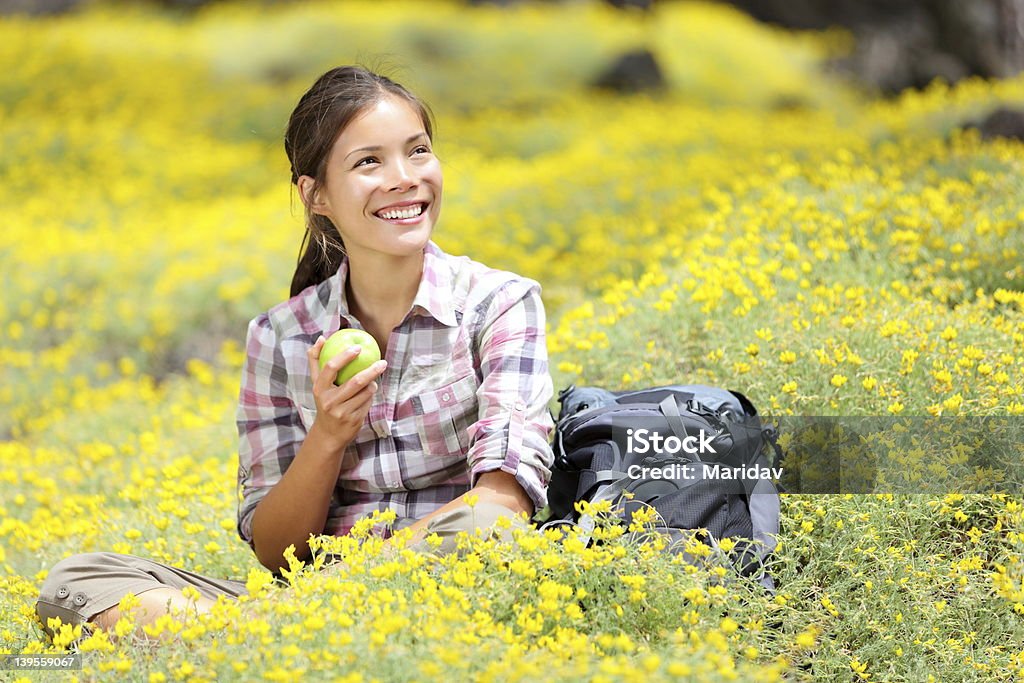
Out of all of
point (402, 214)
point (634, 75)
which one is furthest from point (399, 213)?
point (634, 75)

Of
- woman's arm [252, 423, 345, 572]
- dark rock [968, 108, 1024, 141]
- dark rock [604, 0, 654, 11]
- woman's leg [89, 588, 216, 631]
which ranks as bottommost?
woman's leg [89, 588, 216, 631]

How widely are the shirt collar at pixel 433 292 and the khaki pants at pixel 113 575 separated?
57 centimetres

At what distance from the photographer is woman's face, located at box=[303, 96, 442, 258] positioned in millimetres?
2984

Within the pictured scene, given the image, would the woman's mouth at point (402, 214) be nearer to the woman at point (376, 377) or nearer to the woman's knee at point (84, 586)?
the woman at point (376, 377)

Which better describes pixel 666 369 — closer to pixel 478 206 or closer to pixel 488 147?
pixel 478 206

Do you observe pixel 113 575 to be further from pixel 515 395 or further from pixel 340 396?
pixel 515 395

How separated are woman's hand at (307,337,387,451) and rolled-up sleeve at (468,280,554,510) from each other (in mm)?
293

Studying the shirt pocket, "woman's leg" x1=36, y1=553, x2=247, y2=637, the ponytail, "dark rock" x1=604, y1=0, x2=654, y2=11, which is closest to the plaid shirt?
the shirt pocket

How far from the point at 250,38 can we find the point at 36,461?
1041 centimetres

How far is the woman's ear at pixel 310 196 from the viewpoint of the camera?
3125mm

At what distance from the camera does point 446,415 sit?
9.91 feet

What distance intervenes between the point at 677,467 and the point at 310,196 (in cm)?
126

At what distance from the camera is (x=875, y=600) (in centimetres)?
291

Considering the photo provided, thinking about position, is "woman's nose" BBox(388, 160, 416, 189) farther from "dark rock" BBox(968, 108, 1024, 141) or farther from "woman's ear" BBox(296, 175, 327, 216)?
"dark rock" BBox(968, 108, 1024, 141)
